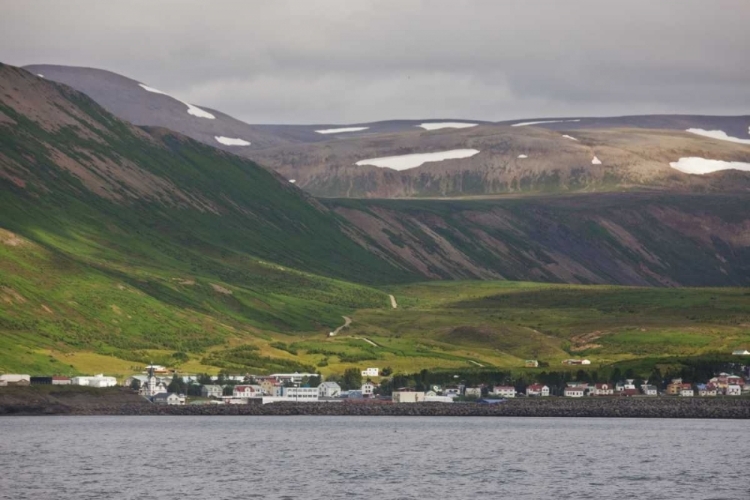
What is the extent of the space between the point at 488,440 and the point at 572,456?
17.1 meters

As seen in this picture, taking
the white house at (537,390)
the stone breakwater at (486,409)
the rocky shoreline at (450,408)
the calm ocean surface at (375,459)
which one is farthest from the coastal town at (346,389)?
the calm ocean surface at (375,459)

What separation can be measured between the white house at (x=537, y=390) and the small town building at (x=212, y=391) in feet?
120

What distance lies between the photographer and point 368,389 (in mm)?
185500

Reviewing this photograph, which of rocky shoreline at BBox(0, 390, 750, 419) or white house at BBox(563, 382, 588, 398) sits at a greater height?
white house at BBox(563, 382, 588, 398)

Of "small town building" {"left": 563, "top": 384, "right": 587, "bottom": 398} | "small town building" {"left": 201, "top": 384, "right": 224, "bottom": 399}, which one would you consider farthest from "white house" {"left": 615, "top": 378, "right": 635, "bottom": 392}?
"small town building" {"left": 201, "top": 384, "right": 224, "bottom": 399}

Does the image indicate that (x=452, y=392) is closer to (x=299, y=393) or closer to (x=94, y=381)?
(x=299, y=393)

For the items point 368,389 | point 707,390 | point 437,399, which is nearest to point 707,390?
point 707,390

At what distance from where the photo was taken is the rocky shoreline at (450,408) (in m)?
154

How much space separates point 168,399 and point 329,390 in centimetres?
2252

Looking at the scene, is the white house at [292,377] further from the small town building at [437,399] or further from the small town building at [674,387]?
the small town building at [674,387]

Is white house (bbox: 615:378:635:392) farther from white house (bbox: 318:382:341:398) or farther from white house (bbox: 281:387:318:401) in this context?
white house (bbox: 281:387:318:401)

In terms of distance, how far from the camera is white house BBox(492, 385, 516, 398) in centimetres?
17600

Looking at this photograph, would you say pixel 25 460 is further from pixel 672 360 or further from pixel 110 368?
pixel 672 360

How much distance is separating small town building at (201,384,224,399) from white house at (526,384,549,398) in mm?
36687
